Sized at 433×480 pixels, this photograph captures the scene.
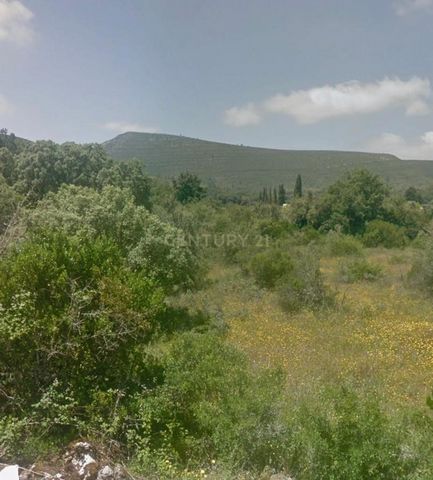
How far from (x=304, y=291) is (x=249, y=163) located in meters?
110

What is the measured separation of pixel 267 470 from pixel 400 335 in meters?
7.37

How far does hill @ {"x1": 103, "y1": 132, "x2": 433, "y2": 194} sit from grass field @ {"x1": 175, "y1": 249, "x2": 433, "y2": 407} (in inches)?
3248

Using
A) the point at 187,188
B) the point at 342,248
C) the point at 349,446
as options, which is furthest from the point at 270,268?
the point at 187,188

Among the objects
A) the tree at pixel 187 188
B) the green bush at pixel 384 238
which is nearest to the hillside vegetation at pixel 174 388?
the green bush at pixel 384 238

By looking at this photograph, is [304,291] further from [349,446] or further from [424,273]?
[349,446]

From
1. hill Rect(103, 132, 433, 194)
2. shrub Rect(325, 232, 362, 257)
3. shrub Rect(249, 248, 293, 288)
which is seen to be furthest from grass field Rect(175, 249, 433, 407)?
hill Rect(103, 132, 433, 194)

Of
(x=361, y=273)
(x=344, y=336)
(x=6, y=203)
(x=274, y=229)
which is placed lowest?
(x=344, y=336)

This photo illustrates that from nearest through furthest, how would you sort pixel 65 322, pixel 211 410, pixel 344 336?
pixel 211 410 → pixel 65 322 → pixel 344 336

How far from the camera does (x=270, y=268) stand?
1606cm

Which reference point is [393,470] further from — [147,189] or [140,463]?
[147,189]

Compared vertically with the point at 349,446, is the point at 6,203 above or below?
above

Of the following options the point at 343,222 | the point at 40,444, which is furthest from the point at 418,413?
the point at 343,222

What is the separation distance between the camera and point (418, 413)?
17.6 ft

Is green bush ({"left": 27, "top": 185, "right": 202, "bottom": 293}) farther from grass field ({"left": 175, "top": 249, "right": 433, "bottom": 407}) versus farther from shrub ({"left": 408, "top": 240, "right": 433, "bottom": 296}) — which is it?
shrub ({"left": 408, "top": 240, "right": 433, "bottom": 296})
